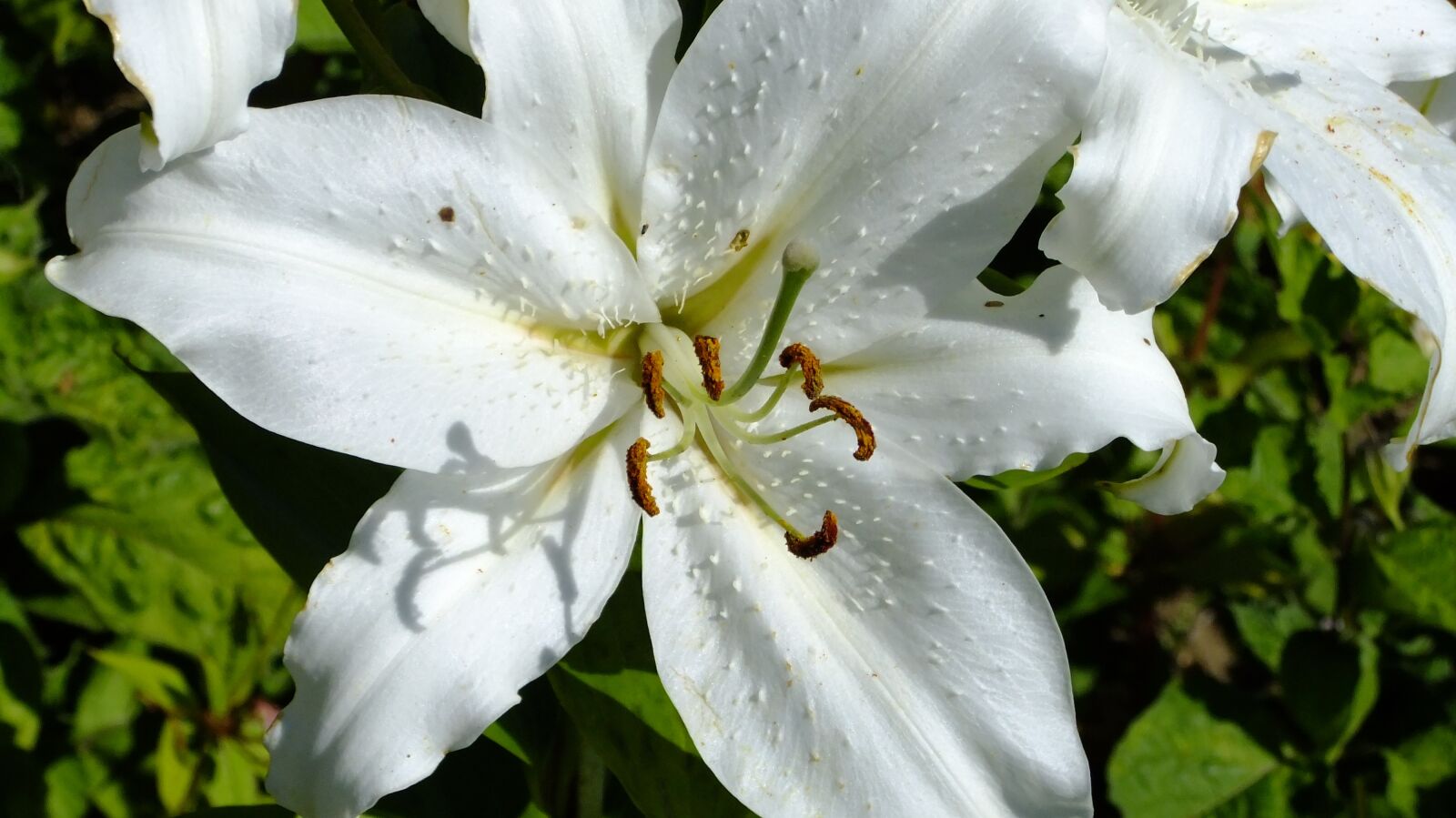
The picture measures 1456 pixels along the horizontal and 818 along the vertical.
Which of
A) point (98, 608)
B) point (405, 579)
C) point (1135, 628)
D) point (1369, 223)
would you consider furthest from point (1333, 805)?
Result: point (98, 608)

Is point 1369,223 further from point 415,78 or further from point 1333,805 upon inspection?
point 1333,805

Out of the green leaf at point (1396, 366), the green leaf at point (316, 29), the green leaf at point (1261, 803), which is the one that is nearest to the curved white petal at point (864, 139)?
the green leaf at point (316, 29)

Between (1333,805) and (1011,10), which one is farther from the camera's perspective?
(1333,805)

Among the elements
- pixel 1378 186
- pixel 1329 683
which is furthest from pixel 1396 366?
pixel 1378 186

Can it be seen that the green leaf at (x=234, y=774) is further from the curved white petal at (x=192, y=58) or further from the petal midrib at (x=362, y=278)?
the curved white petal at (x=192, y=58)

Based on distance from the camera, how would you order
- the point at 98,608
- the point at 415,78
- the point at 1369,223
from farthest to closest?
the point at 98,608, the point at 415,78, the point at 1369,223

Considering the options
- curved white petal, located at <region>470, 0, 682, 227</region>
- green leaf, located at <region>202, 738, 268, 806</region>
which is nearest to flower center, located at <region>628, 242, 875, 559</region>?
curved white petal, located at <region>470, 0, 682, 227</region>

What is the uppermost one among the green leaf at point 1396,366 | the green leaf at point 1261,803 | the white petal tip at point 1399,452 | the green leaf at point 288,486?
the white petal tip at point 1399,452

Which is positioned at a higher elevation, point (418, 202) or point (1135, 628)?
point (418, 202)
